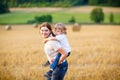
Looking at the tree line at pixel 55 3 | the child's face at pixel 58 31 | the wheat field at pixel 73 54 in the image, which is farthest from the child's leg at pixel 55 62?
the tree line at pixel 55 3

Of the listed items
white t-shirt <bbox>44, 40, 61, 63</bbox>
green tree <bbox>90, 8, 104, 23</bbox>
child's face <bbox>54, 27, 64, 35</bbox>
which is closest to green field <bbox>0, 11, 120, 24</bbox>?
green tree <bbox>90, 8, 104, 23</bbox>

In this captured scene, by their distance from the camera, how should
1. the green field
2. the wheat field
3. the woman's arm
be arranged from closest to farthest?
the woman's arm < the wheat field < the green field

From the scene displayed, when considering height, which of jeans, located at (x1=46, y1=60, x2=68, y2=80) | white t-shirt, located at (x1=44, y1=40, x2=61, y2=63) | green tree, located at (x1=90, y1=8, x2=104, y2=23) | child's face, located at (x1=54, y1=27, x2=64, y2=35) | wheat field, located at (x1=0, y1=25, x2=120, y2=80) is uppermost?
child's face, located at (x1=54, y1=27, x2=64, y2=35)

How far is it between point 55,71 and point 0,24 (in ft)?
5.65

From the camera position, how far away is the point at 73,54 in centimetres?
398

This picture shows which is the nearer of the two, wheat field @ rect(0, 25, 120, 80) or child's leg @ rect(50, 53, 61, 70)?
child's leg @ rect(50, 53, 61, 70)

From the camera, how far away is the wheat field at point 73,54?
363cm

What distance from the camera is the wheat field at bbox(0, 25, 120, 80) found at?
11.9ft

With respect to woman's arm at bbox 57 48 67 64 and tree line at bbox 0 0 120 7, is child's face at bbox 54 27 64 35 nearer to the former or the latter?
woman's arm at bbox 57 48 67 64

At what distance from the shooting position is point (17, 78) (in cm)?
364

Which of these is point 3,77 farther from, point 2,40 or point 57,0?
point 57,0

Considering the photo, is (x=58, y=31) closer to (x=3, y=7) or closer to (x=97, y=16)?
(x=97, y=16)

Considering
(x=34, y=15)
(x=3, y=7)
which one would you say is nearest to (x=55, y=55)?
(x=34, y=15)

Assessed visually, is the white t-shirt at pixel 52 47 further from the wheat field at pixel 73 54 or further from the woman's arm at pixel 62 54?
the wheat field at pixel 73 54
